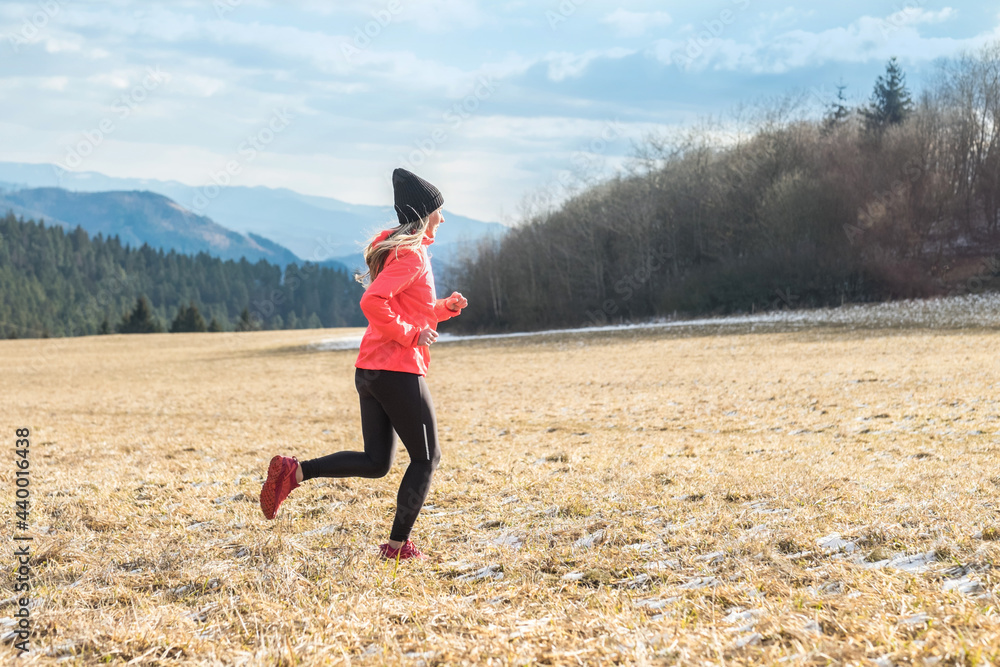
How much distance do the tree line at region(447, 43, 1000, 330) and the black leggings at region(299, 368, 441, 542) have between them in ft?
132

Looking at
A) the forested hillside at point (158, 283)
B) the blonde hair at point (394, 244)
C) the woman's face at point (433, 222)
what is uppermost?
the forested hillside at point (158, 283)

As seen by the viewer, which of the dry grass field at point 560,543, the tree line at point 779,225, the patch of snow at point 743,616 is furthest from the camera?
the tree line at point 779,225

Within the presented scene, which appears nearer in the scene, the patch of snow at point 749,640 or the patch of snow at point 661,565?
the patch of snow at point 749,640

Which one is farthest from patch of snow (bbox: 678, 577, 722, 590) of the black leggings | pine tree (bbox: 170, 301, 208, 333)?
pine tree (bbox: 170, 301, 208, 333)

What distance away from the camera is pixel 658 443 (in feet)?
28.8

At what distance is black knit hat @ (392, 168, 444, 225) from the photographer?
414 centimetres

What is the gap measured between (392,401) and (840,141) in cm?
4902

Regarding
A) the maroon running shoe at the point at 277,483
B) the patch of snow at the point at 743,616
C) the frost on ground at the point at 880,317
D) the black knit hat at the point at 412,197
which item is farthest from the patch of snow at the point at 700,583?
the frost on ground at the point at 880,317

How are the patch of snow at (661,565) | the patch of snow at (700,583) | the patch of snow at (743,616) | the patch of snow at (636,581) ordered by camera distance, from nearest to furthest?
the patch of snow at (743,616) < the patch of snow at (700,583) < the patch of snow at (636,581) < the patch of snow at (661,565)

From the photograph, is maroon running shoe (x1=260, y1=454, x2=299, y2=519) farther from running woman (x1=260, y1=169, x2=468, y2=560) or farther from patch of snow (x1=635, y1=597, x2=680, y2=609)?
patch of snow (x1=635, y1=597, x2=680, y2=609)

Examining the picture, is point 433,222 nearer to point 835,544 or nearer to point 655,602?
point 655,602

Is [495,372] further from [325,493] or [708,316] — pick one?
[708,316]

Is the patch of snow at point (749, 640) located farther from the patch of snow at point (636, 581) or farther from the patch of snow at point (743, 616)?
the patch of snow at point (636, 581)

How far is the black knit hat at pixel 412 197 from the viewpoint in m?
4.14
